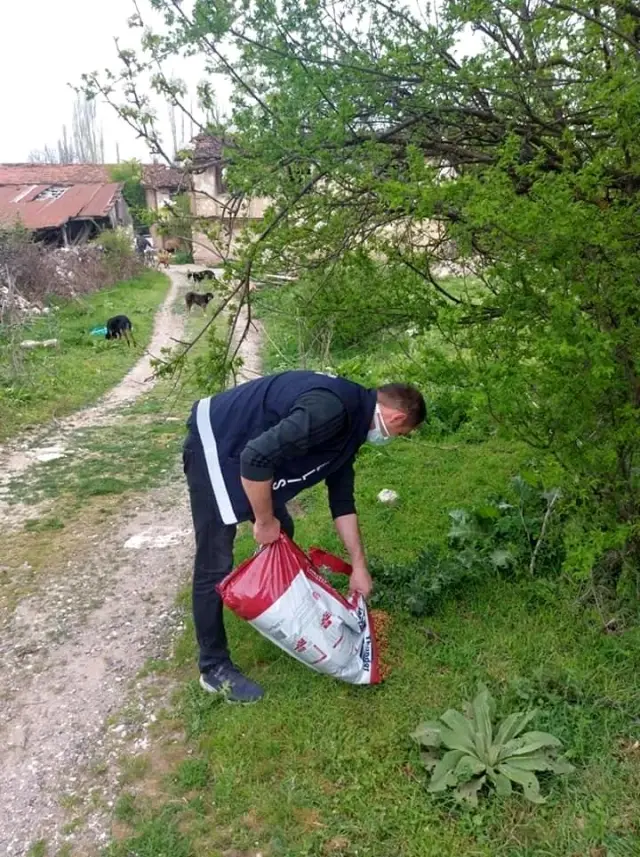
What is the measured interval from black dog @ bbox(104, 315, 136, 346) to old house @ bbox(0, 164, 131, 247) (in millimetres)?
8015

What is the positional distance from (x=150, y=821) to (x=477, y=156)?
3.19 meters

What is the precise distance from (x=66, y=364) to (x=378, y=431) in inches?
382

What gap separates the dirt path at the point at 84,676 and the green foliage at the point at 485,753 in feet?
4.06

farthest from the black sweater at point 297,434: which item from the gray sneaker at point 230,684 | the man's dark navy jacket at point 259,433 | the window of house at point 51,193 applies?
the window of house at point 51,193

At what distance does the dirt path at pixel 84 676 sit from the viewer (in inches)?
106

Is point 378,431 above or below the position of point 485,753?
above

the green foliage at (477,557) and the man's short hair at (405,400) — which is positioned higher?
the man's short hair at (405,400)

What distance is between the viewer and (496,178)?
2.49 metres

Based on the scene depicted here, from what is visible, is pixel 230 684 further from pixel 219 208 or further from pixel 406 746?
pixel 219 208

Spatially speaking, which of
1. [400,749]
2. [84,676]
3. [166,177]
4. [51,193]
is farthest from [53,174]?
[400,749]

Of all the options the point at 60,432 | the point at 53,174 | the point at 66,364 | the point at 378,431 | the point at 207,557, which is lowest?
the point at 60,432

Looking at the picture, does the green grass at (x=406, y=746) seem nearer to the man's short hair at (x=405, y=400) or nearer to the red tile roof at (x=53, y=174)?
the man's short hair at (x=405, y=400)

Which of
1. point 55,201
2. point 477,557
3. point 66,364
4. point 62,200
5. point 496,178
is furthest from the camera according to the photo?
point 62,200

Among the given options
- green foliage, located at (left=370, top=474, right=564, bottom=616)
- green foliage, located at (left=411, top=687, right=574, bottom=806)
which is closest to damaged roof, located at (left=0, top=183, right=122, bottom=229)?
green foliage, located at (left=370, top=474, right=564, bottom=616)
